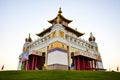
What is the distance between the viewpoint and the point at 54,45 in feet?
103

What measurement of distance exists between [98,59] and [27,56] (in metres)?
21.1

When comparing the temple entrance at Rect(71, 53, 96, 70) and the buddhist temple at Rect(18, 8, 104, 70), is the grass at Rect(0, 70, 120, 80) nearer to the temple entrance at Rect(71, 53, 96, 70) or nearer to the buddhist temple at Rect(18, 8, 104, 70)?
the buddhist temple at Rect(18, 8, 104, 70)

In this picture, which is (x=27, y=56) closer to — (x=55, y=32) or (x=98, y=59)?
(x=55, y=32)

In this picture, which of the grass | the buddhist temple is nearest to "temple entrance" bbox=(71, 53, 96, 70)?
the buddhist temple

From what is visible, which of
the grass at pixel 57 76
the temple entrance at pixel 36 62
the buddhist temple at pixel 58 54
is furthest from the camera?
the temple entrance at pixel 36 62

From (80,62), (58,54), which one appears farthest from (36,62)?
(80,62)

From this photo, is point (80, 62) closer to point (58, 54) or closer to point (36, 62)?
point (58, 54)

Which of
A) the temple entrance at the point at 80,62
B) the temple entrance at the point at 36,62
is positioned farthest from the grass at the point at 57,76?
the temple entrance at the point at 36,62

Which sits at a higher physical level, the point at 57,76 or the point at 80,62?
the point at 80,62

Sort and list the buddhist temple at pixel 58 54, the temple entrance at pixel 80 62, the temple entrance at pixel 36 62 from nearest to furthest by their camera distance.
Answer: the buddhist temple at pixel 58 54 → the temple entrance at pixel 80 62 → the temple entrance at pixel 36 62

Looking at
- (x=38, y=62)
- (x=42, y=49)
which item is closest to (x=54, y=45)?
(x=42, y=49)

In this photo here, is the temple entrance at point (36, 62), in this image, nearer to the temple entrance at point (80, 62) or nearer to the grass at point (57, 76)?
the temple entrance at point (80, 62)

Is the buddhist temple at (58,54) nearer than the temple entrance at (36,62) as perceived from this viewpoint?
Yes

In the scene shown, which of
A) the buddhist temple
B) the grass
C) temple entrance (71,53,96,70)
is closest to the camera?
the grass
